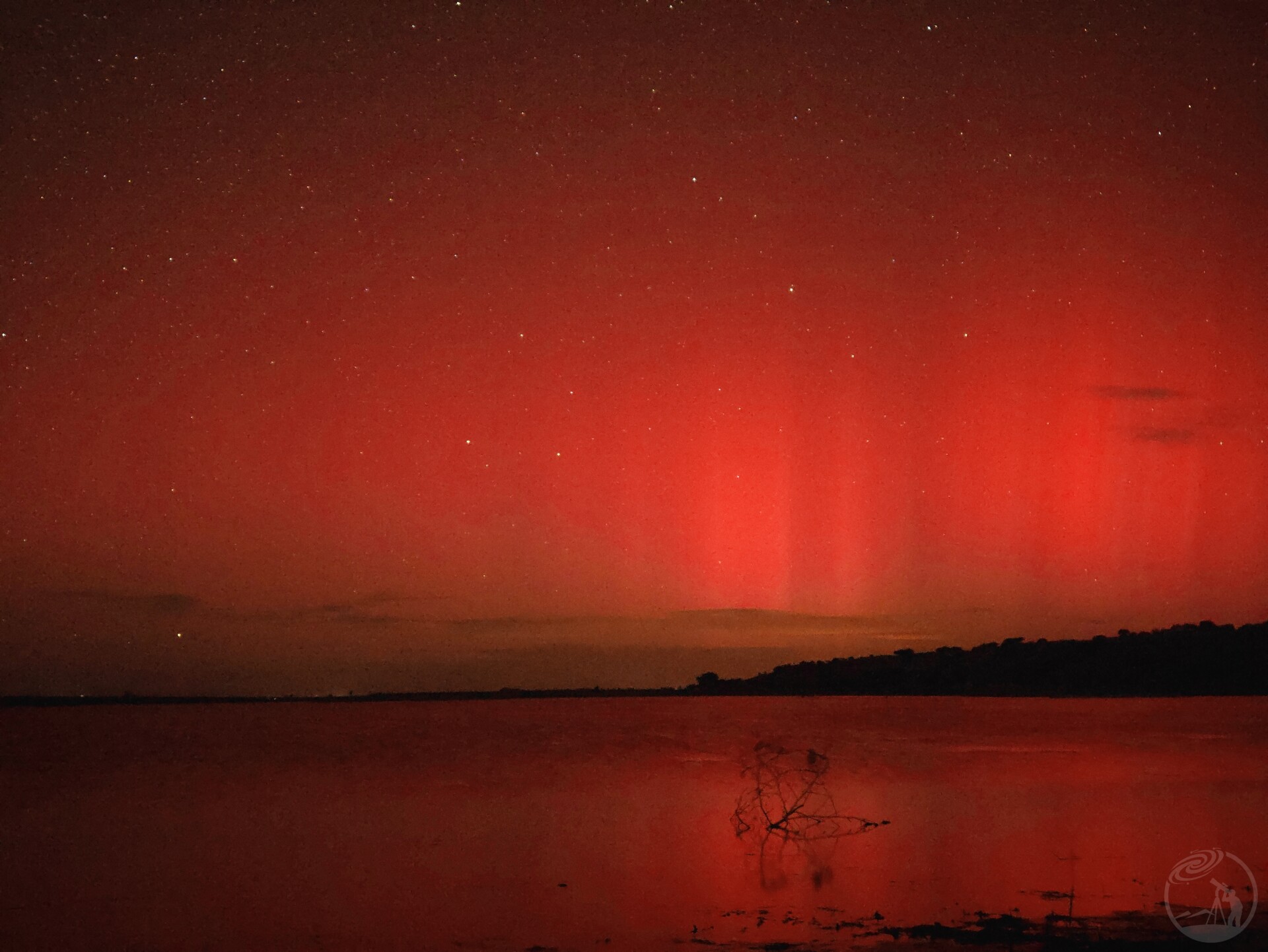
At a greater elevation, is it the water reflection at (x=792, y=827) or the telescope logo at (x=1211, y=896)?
the telescope logo at (x=1211, y=896)

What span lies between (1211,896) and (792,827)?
31.2 feet

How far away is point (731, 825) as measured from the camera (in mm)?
23281

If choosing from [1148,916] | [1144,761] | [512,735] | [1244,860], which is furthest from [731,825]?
[512,735]

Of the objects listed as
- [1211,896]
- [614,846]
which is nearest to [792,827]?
[614,846]

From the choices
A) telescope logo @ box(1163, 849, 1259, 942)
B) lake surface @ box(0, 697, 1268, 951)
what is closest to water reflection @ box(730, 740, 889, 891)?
lake surface @ box(0, 697, 1268, 951)

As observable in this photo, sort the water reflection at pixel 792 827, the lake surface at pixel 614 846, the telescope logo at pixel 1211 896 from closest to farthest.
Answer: the telescope logo at pixel 1211 896
the lake surface at pixel 614 846
the water reflection at pixel 792 827

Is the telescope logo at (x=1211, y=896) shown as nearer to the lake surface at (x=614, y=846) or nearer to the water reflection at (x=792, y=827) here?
the lake surface at (x=614, y=846)

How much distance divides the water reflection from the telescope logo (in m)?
4.26

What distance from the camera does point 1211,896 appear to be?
13312 millimetres

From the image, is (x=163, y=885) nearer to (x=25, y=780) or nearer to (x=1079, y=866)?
(x=1079, y=866)

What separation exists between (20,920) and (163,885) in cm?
266

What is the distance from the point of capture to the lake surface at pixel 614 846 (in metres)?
14.0

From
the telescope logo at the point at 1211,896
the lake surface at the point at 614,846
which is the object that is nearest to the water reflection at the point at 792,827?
the lake surface at the point at 614,846

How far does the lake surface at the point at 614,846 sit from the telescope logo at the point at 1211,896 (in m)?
0.25
